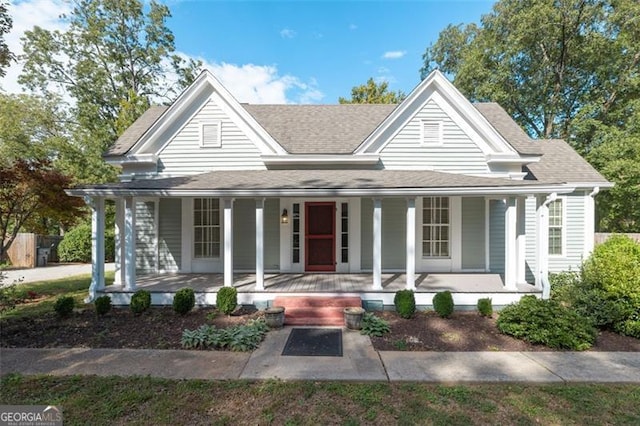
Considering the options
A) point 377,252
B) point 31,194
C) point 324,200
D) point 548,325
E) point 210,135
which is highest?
point 210,135

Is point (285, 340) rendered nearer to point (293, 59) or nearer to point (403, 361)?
point (403, 361)

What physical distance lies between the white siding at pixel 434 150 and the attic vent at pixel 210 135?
5.34 metres

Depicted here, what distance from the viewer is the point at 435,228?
9664mm

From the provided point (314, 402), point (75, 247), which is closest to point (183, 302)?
point (314, 402)

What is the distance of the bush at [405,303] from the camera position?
666cm

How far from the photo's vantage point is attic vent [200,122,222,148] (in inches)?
379

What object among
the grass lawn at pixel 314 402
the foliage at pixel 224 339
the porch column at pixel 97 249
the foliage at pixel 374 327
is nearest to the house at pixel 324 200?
the porch column at pixel 97 249

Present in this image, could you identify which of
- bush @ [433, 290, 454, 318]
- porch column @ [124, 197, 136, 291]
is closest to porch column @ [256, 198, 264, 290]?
porch column @ [124, 197, 136, 291]

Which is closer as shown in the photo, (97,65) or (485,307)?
(485,307)

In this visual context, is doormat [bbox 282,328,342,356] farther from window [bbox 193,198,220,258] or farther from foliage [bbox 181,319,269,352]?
window [bbox 193,198,220,258]

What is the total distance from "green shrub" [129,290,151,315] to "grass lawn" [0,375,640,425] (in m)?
2.58

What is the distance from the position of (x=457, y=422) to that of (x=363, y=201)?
6.78 metres

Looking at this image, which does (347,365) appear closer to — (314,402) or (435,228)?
(314,402)

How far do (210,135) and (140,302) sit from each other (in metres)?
5.37
